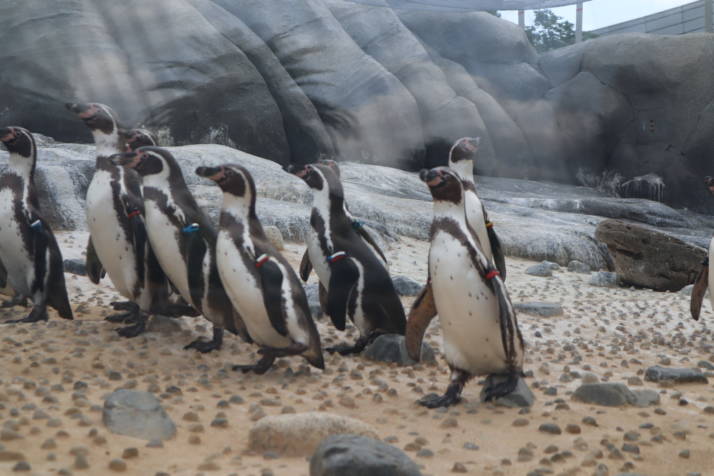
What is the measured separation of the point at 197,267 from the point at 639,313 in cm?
352

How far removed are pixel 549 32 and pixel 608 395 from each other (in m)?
16.7

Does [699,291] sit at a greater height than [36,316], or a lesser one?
lesser

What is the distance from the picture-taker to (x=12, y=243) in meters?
4.06

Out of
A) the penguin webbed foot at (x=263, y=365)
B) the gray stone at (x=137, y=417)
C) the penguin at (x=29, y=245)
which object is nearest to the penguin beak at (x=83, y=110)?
the penguin at (x=29, y=245)

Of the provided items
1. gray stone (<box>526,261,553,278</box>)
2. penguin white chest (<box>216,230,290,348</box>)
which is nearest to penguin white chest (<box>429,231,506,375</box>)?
penguin white chest (<box>216,230,290,348</box>)

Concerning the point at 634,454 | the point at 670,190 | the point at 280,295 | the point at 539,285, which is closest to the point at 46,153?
the point at 539,285

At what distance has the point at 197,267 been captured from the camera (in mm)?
3742

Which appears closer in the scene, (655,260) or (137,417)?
(137,417)

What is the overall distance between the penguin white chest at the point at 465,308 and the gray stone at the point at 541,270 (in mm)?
4637

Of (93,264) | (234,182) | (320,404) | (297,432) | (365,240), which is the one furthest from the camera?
(93,264)

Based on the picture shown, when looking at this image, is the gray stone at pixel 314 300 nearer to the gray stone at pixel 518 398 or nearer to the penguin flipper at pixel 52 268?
the penguin flipper at pixel 52 268

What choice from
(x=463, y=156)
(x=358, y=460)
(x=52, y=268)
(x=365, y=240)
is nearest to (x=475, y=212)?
(x=463, y=156)

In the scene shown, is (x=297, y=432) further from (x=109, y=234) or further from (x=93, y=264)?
(x=93, y=264)

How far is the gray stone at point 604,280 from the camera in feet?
24.6
